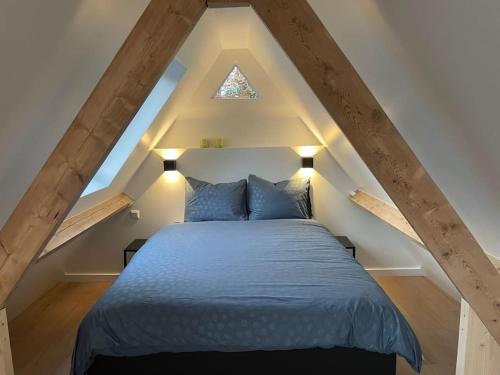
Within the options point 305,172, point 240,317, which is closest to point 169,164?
point 305,172

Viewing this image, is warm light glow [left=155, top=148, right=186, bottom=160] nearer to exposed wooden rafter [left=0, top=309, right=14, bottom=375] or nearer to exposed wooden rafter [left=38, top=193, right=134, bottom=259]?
exposed wooden rafter [left=38, top=193, right=134, bottom=259]

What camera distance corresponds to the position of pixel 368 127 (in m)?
1.51

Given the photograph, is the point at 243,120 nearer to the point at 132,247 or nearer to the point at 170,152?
the point at 170,152

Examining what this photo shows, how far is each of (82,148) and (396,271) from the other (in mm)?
3561

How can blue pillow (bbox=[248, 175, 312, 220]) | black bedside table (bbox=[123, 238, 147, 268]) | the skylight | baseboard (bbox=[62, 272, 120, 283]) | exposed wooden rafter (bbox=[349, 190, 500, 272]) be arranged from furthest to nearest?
baseboard (bbox=[62, 272, 120, 283]), blue pillow (bbox=[248, 175, 312, 220]), black bedside table (bbox=[123, 238, 147, 268]), the skylight, exposed wooden rafter (bbox=[349, 190, 500, 272])

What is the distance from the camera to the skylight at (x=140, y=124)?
3.06 metres

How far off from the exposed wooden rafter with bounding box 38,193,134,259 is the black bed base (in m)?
0.77

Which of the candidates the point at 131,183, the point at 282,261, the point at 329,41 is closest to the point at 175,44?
the point at 329,41

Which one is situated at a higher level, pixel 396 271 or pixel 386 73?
pixel 386 73

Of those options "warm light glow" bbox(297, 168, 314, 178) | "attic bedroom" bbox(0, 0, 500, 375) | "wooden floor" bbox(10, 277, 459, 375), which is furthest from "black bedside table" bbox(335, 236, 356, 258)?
"warm light glow" bbox(297, 168, 314, 178)

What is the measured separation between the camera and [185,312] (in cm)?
209

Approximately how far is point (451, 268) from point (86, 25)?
1.67 m

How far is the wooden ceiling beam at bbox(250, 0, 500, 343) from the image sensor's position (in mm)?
1508

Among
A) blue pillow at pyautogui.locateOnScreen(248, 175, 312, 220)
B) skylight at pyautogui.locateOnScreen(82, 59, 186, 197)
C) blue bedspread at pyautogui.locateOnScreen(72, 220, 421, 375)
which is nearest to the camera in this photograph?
blue bedspread at pyautogui.locateOnScreen(72, 220, 421, 375)
